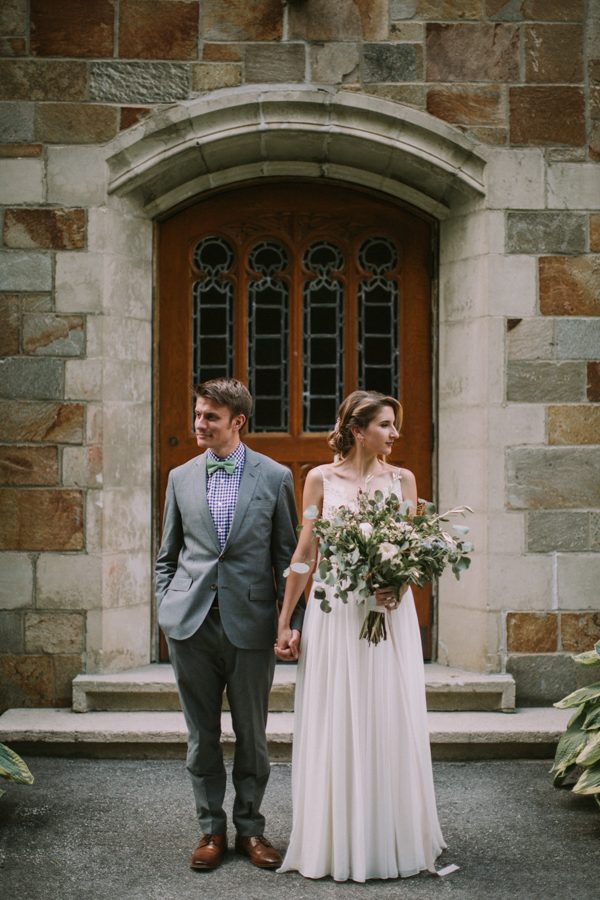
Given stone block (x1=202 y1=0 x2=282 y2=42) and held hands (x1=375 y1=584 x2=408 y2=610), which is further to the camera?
stone block (x1=202 y1=0 x2=282 y2=42)

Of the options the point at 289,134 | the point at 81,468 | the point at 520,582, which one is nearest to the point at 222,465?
the point at 81,468

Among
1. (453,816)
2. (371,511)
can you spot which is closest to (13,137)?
(371,511)

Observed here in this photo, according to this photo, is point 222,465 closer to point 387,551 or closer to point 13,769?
point 387,551

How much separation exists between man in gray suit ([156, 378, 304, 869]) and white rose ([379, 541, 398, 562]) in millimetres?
462

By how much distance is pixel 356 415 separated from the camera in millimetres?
3535

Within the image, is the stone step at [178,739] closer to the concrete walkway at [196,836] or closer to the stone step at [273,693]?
the concrete walkway at [196,836]

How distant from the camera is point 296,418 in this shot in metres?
5.44

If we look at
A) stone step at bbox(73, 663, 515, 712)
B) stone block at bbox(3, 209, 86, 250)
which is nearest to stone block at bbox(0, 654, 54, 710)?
stone step at bbox(73, 663, 515, 712)

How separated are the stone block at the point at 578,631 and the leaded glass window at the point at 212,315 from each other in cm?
221

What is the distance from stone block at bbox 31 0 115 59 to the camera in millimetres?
5043

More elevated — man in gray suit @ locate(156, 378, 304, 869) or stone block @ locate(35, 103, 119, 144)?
stone block @ locate(35, 103, 119, 144)

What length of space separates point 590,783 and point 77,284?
3.32 metres

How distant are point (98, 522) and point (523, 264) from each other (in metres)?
2.52

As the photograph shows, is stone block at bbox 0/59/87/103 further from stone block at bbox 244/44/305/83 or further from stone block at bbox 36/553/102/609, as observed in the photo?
stone block at bbox 36/553/102/609
